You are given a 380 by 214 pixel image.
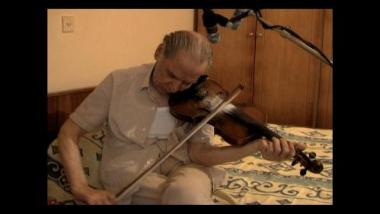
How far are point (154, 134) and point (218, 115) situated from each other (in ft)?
0.61

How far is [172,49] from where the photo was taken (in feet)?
3.56

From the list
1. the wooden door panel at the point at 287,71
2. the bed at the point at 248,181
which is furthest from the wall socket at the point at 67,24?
the wooden door panel at the point at 287,71

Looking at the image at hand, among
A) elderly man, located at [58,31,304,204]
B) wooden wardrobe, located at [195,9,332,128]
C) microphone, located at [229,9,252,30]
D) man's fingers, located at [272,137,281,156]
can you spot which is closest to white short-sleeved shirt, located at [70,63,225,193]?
elderly man, located at [58,31,304,204]

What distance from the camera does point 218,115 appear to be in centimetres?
117

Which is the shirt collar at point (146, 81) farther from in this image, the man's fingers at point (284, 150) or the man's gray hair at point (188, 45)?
the man's fingers at point (284, 150)

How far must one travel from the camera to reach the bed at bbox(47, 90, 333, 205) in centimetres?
123

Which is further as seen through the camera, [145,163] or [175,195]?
[145,163]

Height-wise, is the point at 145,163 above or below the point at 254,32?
below

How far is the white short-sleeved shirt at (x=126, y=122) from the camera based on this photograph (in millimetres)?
1148
